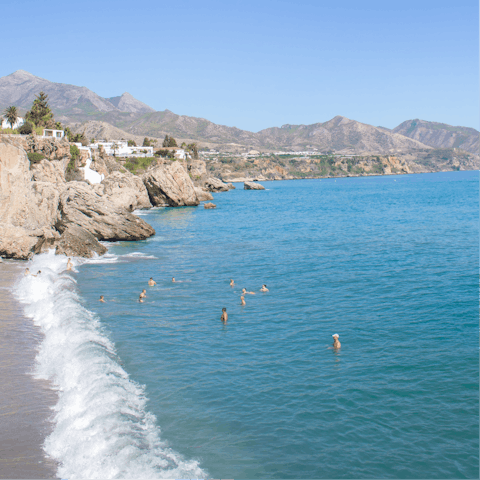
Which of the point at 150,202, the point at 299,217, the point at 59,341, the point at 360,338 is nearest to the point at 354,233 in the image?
the point at 299,217

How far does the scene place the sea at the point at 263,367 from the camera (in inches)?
440

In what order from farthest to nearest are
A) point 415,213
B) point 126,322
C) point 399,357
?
point 415,213 < point 126,322 < point 399,357

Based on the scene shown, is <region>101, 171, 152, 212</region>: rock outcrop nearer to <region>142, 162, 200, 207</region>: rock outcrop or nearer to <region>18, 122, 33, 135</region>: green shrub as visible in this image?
<region>142, 162, 200, 207</region>: rock outcrop

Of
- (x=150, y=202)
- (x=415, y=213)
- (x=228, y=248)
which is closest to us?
(x=228, y=248)

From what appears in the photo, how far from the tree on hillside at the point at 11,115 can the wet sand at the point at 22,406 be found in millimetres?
59698

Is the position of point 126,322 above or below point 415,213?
below

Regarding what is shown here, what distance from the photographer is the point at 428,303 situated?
76.3 feet

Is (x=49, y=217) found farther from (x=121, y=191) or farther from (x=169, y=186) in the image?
(x=169, y=186)

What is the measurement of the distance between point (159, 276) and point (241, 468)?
2142cm

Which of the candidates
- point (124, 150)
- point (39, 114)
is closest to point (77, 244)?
point (39, 114)

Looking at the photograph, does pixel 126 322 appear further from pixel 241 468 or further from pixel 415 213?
pixel 415 213

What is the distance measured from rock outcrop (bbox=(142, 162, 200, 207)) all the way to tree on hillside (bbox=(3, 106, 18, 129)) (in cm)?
2345

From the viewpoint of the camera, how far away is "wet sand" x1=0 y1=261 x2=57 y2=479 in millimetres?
10438

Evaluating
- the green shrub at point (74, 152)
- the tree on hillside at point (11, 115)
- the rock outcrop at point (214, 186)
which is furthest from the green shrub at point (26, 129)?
the rock outcrop at point (214, 186)
